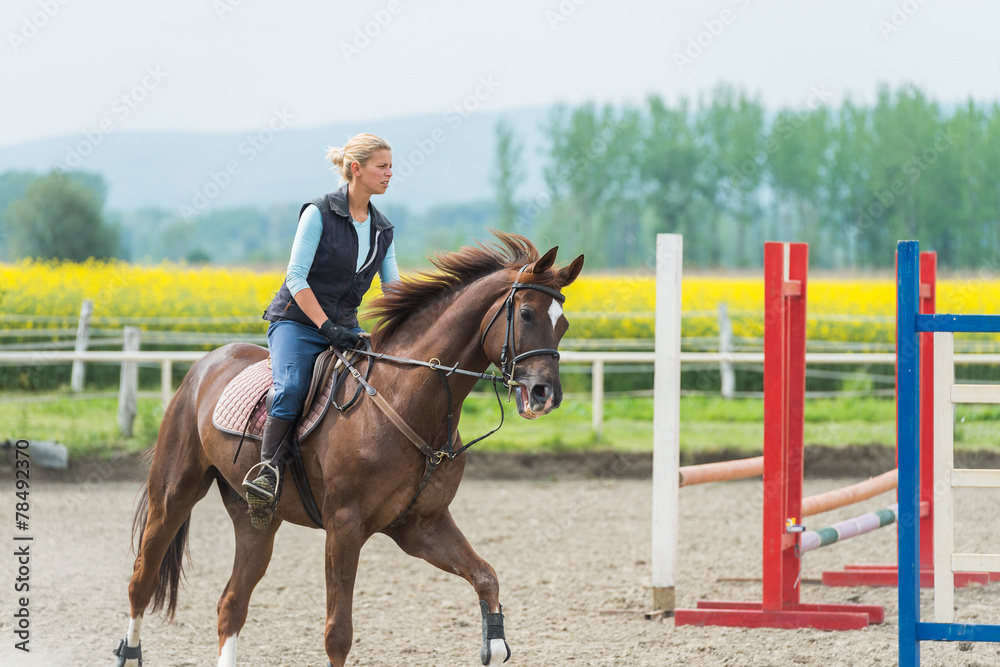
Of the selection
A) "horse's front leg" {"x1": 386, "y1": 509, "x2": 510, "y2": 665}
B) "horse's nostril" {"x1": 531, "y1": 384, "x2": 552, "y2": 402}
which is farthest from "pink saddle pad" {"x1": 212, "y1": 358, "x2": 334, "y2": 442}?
"horse's nostril" {"x1": 531, "y1": 384, "x2": 552, "y2": 402}

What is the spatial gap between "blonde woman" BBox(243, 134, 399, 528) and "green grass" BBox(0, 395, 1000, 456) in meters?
5.88

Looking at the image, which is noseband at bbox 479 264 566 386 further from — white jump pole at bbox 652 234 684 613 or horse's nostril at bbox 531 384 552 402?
white jump pole at bbox 652 234 684 613

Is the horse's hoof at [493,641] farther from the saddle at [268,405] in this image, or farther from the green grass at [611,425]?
the green grass at [611,425]

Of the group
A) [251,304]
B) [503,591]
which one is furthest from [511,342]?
[251,304]

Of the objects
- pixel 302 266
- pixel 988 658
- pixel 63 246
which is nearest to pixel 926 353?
pixel 988 658

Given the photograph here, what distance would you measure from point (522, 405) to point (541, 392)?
0.25 feet

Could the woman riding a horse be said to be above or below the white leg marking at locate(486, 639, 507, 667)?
above

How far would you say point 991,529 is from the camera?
7.04 metres

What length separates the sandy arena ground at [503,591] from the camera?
4293 mm

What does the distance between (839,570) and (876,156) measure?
163ft

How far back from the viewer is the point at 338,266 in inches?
139

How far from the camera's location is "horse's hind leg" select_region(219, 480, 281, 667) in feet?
11.9

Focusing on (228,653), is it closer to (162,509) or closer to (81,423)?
(162,509)

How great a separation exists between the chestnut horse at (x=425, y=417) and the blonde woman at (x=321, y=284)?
5.8 inches
